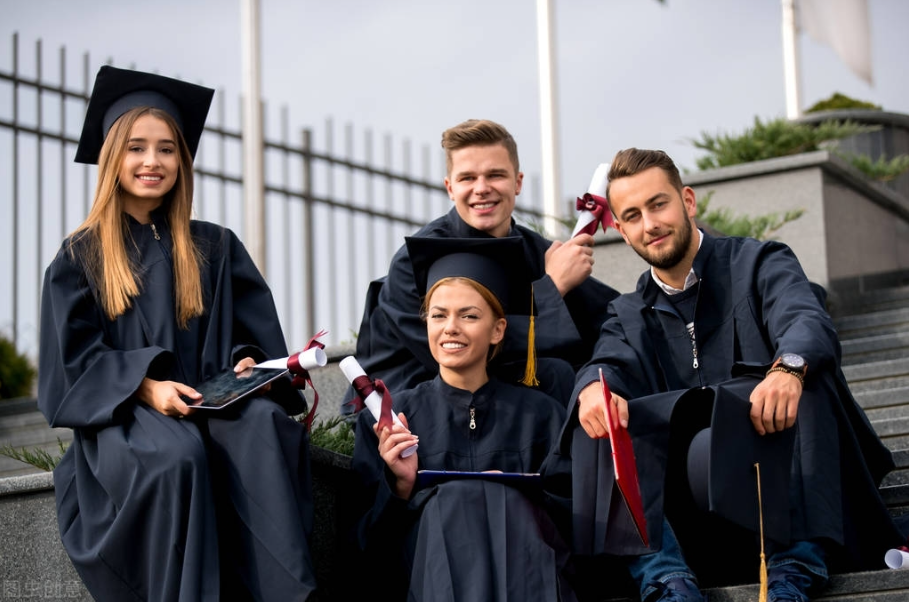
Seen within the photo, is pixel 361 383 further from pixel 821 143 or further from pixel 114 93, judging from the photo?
pixel 821 143

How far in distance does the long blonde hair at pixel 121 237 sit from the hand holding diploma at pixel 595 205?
1.81m

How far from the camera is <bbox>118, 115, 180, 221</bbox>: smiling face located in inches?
191

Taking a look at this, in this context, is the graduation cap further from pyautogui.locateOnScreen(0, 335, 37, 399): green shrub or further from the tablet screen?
A: pyautogui.locateOnScreen(0, 335, 37, 399): green shrub

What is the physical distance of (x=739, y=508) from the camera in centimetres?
412

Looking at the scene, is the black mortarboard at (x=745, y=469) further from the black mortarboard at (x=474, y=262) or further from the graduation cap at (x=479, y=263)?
the black mortarboard at (x=474, y=262)

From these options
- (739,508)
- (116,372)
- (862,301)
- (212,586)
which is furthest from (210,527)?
(862,301)

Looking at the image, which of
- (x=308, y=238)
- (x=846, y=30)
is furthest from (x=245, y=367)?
(x=308, y=238)

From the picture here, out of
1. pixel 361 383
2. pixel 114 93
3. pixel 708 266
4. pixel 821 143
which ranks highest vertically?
pixel 821 143

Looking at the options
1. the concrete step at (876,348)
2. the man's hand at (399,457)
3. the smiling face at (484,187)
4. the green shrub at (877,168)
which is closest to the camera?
the man's hand at (399,457)

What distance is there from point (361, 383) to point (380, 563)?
60 centimetres

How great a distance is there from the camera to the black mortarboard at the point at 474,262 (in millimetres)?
5105

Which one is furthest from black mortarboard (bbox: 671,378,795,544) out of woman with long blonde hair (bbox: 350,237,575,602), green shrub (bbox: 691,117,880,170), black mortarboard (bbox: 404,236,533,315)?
green shrub (bbox: 691,117,880,170)

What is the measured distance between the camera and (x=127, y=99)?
497cm

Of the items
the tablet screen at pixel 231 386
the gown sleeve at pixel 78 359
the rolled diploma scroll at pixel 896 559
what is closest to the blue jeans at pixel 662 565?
the rolled diploma scroll at pixel 896 559
